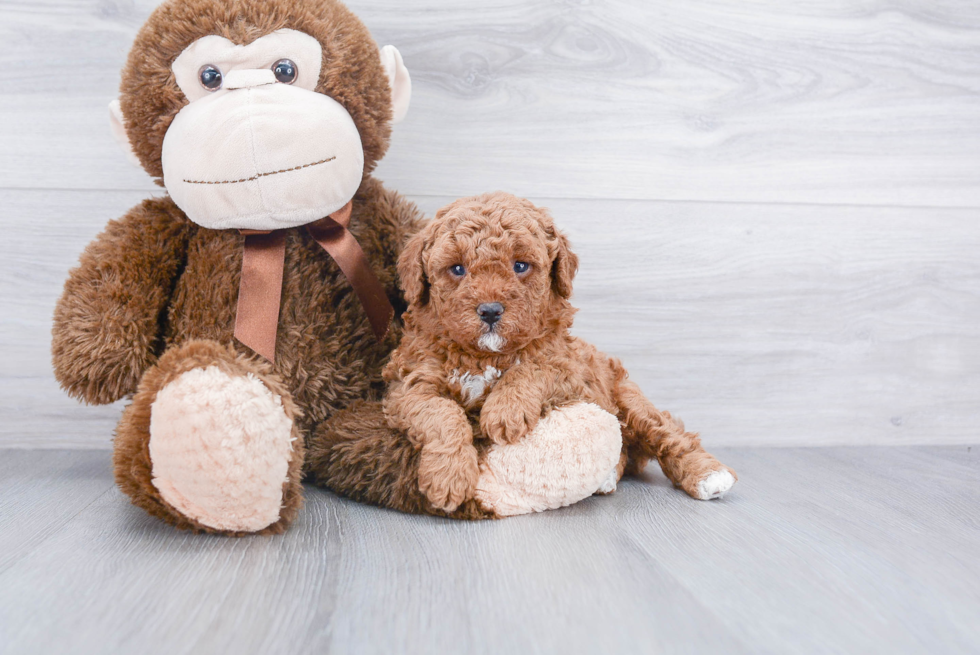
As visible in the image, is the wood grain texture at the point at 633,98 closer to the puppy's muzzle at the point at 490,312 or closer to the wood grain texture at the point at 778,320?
the wood grain texture at the point at 778,320

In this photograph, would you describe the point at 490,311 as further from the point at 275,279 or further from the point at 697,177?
the point at 697,177

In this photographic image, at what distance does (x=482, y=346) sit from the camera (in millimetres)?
807

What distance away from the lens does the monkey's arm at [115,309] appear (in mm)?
844

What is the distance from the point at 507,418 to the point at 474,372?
0.09 meters

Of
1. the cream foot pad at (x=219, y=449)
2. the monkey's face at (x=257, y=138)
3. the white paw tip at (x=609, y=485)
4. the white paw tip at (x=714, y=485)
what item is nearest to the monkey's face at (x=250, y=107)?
the monkey's face at (x=257, y=138)

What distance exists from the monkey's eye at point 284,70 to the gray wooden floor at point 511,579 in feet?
1.79

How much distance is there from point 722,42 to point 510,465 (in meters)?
0.87

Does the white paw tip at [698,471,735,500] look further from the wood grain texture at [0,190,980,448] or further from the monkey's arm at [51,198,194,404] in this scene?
the monkey's arm at [51,198,194,404]

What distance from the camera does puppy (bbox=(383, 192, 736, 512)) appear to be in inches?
30.8

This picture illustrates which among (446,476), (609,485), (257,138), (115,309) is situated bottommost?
(609,485)

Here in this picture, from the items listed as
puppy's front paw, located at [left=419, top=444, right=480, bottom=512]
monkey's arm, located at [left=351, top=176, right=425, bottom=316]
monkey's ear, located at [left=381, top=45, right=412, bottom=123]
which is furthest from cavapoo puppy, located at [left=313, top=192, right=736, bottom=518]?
monkey's ear, located at [left=381, top=45, right=412, bottom=123]

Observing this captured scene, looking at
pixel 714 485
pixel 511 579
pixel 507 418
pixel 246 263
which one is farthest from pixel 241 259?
pixel 714 485

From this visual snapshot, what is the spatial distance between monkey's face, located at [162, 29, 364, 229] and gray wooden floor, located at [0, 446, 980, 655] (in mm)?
386

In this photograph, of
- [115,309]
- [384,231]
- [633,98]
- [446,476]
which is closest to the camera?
[446,476]
